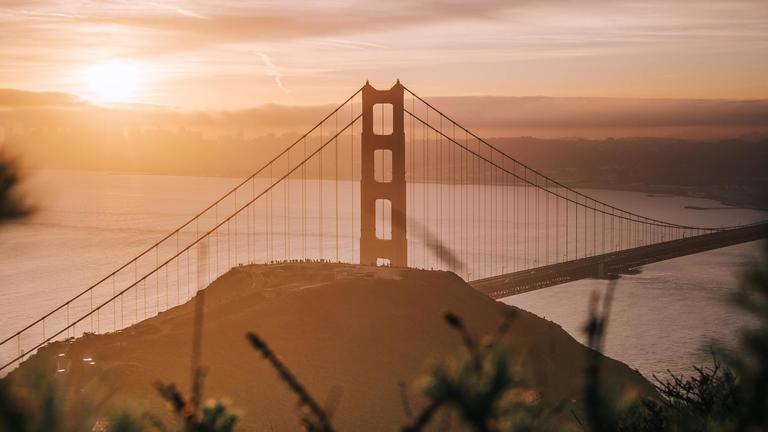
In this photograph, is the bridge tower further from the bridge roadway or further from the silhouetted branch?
the silhouetted branch

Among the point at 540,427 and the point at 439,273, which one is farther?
the point at 439,273

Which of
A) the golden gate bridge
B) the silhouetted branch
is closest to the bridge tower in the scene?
the golden gate bridge

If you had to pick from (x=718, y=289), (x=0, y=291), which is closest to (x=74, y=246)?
(x=0, y=291)

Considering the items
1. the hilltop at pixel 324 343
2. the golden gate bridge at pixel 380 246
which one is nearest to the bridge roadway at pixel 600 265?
the golden gate bridge at pixel 380 246

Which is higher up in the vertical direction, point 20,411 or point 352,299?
point 20,411

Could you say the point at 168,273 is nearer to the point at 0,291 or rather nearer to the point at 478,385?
the point at 0,291

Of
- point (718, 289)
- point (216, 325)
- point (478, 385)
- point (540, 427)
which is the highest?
point (478, 385)
